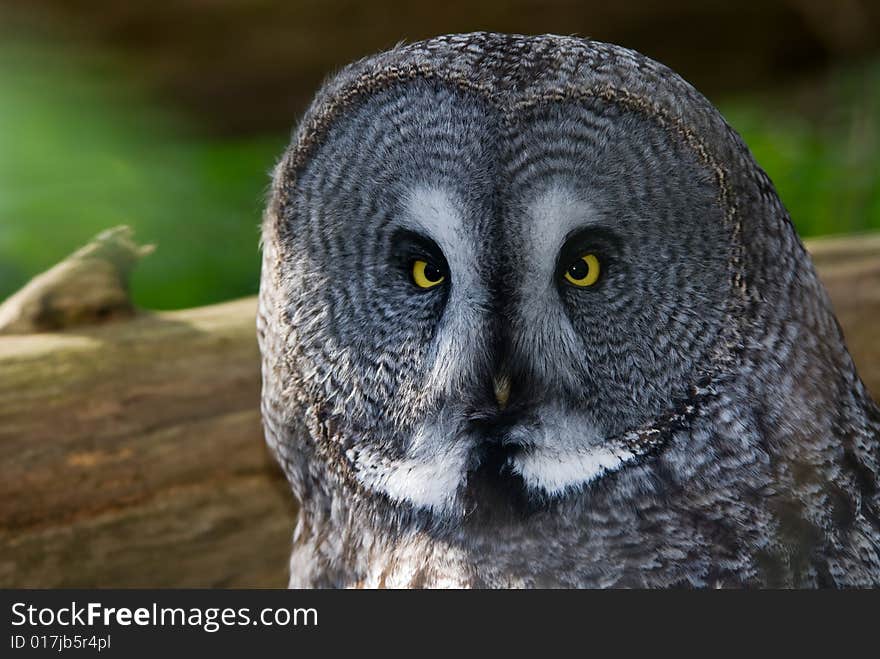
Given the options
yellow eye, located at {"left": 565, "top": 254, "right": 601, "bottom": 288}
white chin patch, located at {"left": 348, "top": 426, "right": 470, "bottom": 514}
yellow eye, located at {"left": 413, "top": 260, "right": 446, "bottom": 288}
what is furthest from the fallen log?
yellow eye, located at {"left": 565, "top": 254, "right": 601, "bottom": 288}

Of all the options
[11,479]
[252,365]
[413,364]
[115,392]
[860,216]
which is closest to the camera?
[413,364]

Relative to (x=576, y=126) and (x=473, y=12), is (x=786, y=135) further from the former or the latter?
(x=576, y=126)

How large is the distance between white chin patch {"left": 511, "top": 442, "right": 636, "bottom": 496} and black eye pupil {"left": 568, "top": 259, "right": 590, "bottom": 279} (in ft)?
0.74

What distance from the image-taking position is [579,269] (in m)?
1.28

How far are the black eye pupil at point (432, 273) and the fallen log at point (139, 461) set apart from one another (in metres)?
0.68

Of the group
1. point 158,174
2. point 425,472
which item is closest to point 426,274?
point 425,472

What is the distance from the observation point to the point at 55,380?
5.81ft

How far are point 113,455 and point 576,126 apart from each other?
96cm

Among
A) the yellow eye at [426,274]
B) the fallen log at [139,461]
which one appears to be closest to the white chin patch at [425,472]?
the yellow eye at [426,274]

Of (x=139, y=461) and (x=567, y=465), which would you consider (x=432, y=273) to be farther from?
(x=139, y=461)

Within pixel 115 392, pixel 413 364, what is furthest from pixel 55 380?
pixel 413 364

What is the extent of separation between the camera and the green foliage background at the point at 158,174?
7.57 ft

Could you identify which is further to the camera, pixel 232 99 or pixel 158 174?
pixel 232 99

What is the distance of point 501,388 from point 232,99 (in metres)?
2.41
